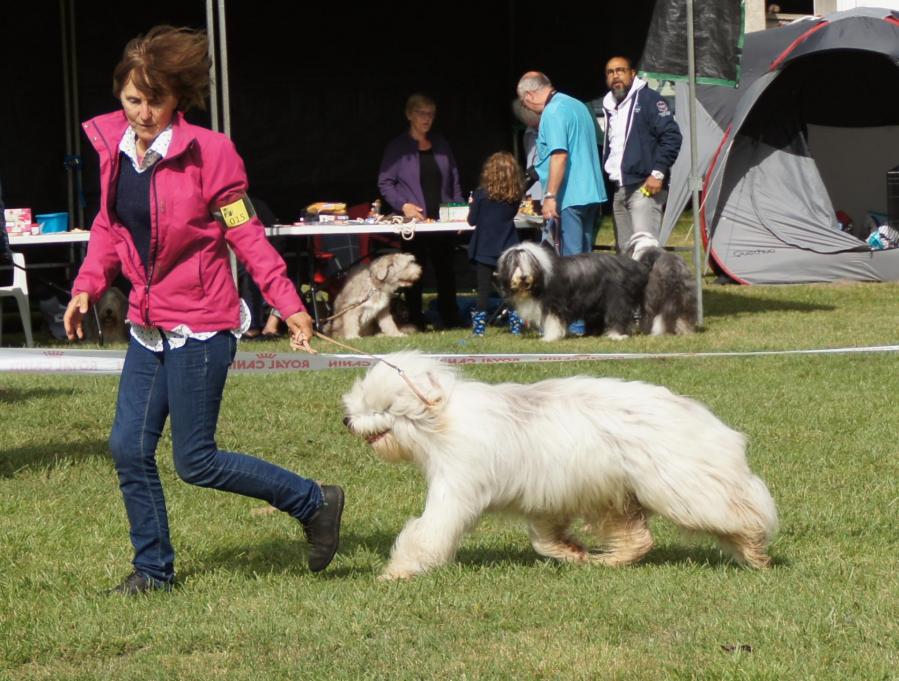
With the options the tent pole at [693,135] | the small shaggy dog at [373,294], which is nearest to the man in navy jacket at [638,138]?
the tent pole at [693,135]

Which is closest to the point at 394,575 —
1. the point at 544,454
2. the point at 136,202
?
the point at 544,454

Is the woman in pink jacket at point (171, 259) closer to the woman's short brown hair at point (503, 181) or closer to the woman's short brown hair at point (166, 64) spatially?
the woman's short brown hair at point (166, 64)

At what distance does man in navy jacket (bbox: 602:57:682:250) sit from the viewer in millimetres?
11773

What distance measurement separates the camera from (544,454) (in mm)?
4469

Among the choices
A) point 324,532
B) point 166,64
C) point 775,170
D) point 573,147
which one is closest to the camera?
point 166,64

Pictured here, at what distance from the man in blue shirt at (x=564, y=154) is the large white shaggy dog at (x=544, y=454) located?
280 inches

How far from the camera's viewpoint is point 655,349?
34.9 ft

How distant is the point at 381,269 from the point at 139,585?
25.5ft

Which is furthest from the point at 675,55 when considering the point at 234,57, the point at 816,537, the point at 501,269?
the point at 816,537

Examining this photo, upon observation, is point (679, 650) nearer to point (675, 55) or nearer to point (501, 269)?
point (501, 269)

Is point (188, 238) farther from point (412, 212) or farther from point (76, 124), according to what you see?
point (76, 124)

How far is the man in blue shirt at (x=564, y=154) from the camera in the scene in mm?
11523

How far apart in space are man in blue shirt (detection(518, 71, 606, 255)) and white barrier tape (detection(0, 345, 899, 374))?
202 centimetres

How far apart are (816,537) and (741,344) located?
5.75 metres
